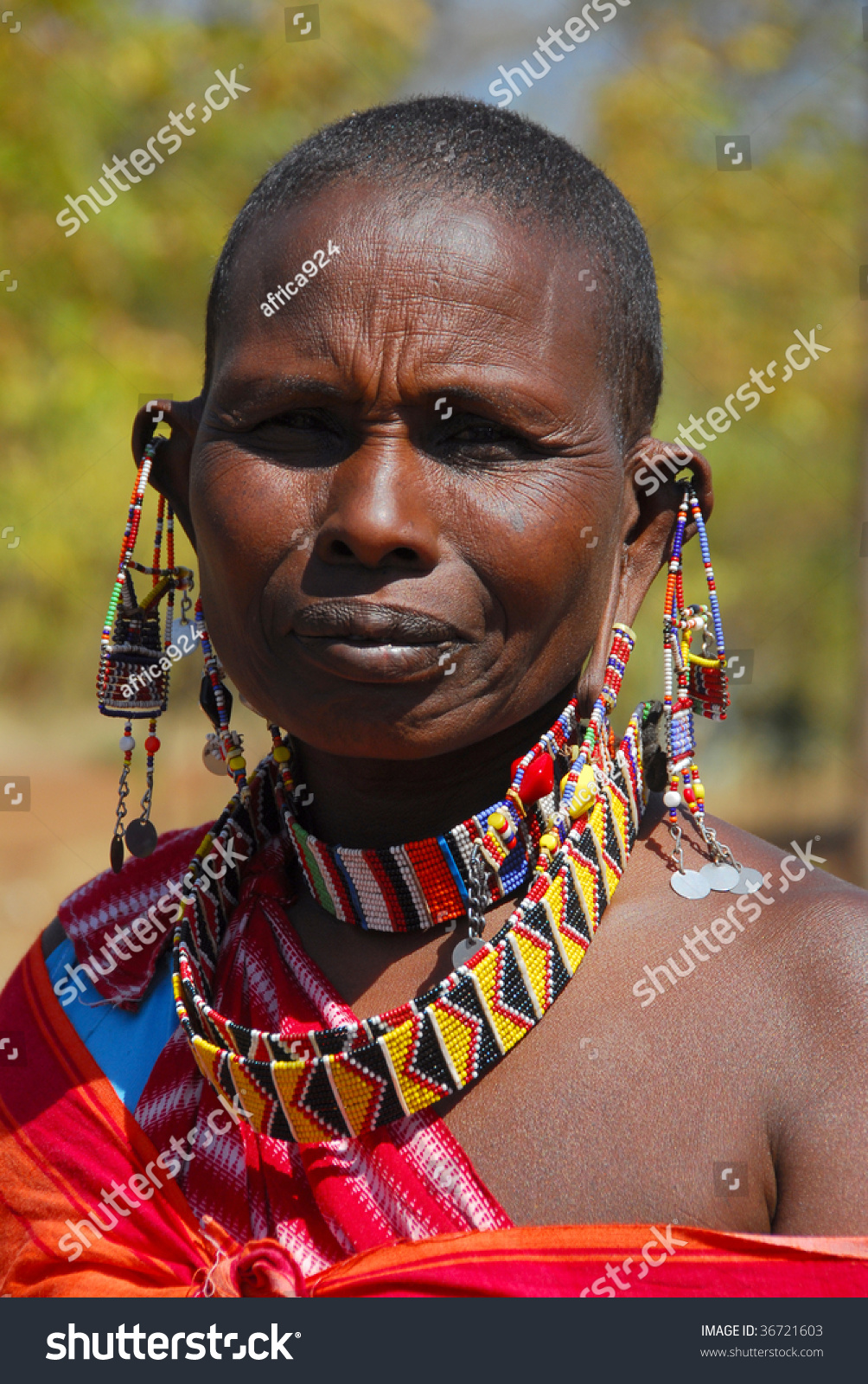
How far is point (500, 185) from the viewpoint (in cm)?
189

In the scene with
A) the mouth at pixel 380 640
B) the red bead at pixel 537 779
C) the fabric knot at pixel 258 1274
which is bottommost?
the fabric knot at pixel 258 1274

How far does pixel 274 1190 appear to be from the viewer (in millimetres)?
1963

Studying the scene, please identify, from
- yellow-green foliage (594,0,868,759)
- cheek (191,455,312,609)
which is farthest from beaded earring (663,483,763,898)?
yellow-green foliage (594,0,868,759)

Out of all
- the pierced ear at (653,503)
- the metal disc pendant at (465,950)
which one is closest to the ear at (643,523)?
the pierced ear at (653,503)

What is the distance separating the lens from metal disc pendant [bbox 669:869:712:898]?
1.99 m

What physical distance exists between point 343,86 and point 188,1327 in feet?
28.1

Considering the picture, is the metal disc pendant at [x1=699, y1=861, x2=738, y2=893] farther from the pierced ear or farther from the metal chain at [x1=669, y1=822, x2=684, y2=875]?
the pierced ear

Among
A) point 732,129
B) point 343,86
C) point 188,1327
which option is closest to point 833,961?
point 188,1327

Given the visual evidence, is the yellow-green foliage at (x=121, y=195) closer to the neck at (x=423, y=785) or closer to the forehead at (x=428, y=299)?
the forehead at (x=428, y=299)

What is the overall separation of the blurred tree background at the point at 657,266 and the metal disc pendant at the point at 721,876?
18.3 feet

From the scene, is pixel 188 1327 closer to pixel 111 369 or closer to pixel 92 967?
pixel 92 967

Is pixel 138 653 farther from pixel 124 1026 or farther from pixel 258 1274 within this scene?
pixel 258 1274

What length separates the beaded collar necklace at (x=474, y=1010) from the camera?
6.12ft

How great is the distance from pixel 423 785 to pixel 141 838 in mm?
671
